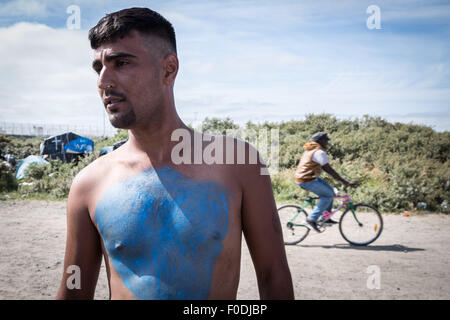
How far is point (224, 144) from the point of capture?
5.26 feet

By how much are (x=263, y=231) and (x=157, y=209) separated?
0.48 metres

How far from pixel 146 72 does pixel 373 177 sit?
1249cm

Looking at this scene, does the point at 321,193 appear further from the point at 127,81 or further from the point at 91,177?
the point at 127,81

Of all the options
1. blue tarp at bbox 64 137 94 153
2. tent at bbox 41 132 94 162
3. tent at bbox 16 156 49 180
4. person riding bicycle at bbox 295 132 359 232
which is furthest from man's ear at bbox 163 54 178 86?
blue tarp at bbox 64 137 94 153

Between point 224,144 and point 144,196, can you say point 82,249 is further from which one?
point 224,144

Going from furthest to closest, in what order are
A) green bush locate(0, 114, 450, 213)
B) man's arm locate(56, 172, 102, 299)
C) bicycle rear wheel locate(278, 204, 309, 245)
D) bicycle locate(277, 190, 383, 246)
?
green bush locate(0, 114, 450, 213) → bicycle rear wheel locate(278, 204, 309, 245) → bicycle locate(277, 190, 383, 246) → man's arm locate(56, 172, 102, 299)

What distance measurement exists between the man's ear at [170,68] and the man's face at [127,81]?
96 millimetres

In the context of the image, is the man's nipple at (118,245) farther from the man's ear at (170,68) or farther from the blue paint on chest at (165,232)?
the man's ear at (170,68)

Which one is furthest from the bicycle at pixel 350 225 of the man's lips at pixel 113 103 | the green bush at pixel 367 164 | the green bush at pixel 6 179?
the green bush at pixel 6 179

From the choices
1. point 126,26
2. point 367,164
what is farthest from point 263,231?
point 367,164

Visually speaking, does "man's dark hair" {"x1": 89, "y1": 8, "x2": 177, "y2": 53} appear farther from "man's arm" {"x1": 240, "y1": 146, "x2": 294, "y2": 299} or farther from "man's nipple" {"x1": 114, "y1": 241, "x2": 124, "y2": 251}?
"man's nipple" {"x1": 114, "y1": 241, "x2": 124, "y2": 251}

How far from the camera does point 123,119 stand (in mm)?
1501

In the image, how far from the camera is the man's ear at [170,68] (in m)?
1.63

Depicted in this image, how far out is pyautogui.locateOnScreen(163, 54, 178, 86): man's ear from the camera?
1633mm
